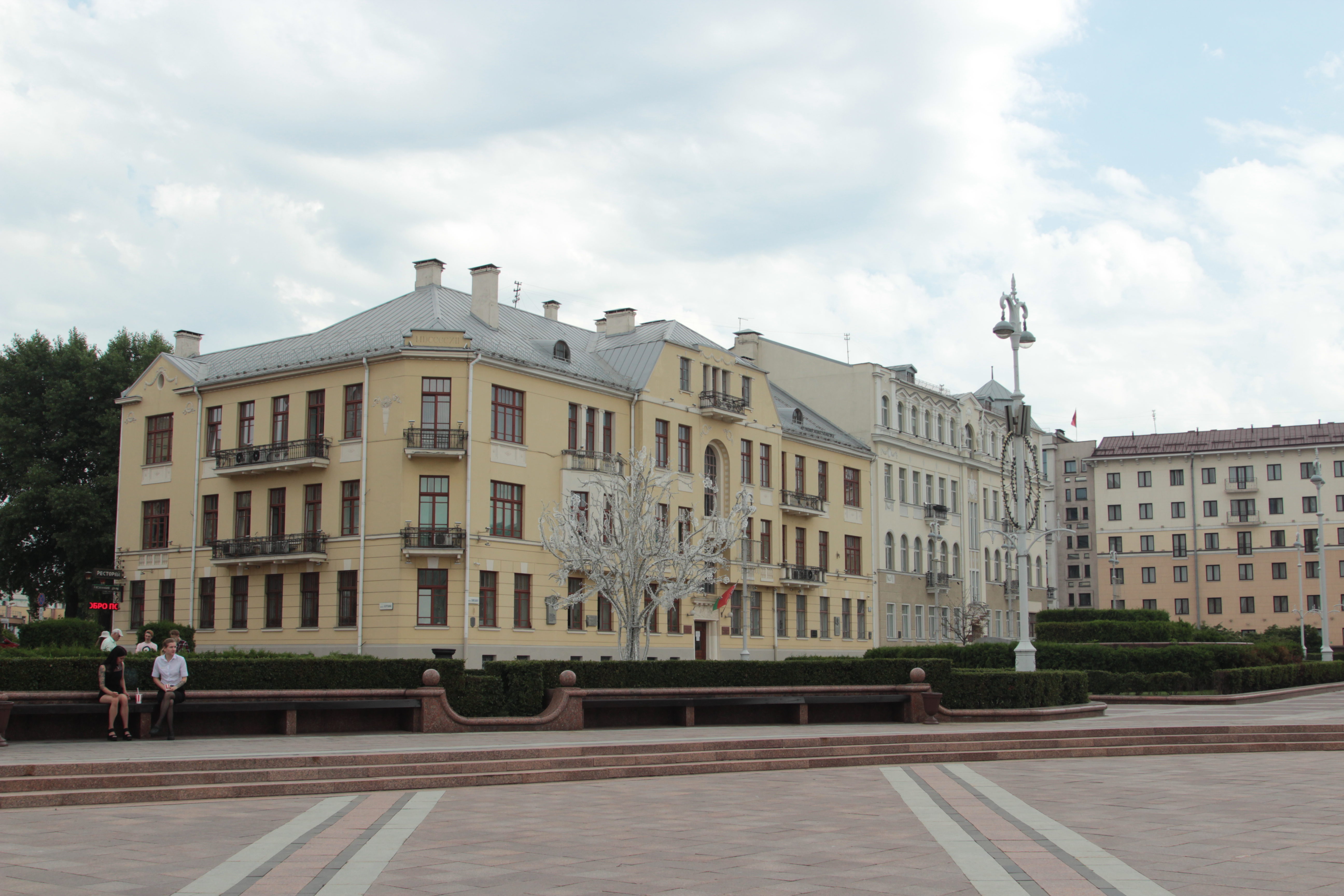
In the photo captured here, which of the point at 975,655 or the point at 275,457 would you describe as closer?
the point at 975,655

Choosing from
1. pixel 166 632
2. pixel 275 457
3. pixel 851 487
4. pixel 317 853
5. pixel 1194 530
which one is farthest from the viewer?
pixel 1194 530

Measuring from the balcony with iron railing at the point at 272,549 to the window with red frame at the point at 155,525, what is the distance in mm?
3958

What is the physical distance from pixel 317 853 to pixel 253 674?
1219 centimetres

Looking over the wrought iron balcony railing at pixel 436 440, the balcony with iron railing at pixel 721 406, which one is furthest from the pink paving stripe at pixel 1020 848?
the balcony with iron railing at pixel 721 406

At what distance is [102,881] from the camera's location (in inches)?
372

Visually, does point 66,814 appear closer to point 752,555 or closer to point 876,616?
point 752,555

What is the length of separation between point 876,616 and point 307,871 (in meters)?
56.6

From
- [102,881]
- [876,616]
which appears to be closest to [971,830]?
[102,881]

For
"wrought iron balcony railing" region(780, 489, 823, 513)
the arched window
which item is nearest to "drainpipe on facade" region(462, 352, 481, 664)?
the arched window

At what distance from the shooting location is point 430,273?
50625mm

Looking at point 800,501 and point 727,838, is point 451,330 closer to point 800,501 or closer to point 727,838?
point 800,501

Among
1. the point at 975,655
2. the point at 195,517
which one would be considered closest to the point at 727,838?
the point at 975,655

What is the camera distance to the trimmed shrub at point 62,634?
38.5 metres

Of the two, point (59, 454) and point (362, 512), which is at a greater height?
point (59, 454)
